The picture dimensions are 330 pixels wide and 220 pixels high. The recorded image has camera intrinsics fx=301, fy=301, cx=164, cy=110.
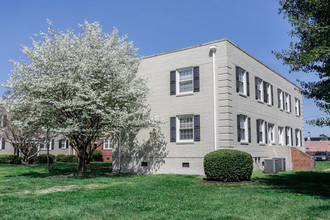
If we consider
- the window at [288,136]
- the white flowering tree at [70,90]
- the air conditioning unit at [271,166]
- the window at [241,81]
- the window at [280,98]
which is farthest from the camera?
the window at [288,136]

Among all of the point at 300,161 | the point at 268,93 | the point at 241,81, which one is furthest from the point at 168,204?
the point at 300,161

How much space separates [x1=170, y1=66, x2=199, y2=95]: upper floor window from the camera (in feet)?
60.4

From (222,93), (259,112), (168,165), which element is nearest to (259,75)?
(259,112)

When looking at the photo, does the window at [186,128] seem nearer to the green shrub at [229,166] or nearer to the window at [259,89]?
the green shrub at [229,166]

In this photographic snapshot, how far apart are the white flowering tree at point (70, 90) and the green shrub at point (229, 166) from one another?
4.90m

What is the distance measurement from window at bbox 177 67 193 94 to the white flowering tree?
2.75 metres

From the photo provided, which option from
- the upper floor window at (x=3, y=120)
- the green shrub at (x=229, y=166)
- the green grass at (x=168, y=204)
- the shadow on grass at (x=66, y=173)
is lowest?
the shadow on grass at (x=66, y=173)

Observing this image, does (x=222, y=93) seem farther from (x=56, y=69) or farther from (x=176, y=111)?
(x=56, y=69)

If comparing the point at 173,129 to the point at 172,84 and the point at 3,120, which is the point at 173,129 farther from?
the point at 3,120

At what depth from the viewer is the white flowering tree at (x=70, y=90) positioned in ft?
49.6

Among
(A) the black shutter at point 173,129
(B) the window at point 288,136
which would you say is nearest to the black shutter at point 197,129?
→ (A) the black shutter at point 173,129

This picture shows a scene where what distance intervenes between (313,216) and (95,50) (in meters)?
13.1

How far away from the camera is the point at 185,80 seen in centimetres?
1856

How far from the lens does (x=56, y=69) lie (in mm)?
15773
